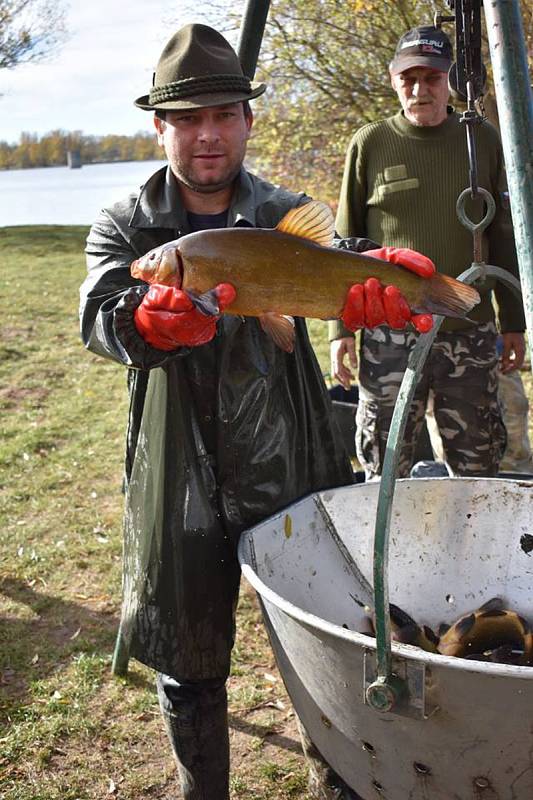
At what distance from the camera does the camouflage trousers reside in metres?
3.74

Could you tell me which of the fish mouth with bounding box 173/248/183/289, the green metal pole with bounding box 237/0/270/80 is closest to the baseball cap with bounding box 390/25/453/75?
the green metal pole with bounding box 237/0/270/80

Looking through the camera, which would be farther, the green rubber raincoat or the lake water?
the lake water

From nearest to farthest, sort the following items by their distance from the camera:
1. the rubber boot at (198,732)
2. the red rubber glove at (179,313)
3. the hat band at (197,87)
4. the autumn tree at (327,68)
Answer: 1. the red rubber glove at (179,313)
2. the hat band at (197,87)
3. the rubber boot at (198,732)
4. the autumn tree at (327,68)

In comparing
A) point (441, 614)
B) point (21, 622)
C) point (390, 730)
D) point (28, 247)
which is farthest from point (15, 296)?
point (390, 730)

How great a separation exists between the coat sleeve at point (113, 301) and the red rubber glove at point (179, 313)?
57mm

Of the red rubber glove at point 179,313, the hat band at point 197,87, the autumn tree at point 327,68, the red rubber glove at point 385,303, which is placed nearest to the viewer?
the red rubber glove at point 179,313

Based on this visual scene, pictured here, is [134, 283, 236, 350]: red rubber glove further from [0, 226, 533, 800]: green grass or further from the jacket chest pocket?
the jacket chest pocket

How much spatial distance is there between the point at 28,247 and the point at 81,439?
40.8 feet

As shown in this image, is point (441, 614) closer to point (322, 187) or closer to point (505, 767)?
point (505, 767)

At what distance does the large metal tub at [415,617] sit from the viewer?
156 centimetres

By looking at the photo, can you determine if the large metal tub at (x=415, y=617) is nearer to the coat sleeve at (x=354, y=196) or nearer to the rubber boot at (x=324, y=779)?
the rubber boot at (x=324, y=779)

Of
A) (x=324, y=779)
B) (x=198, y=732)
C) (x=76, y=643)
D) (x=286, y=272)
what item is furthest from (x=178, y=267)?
(x=76, y=643)

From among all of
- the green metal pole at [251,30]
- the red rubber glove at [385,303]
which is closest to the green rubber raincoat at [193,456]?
the red rubber glove at [385,303]

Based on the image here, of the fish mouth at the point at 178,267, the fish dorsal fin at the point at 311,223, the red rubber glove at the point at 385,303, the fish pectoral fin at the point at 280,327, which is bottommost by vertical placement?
the fish pectoral fin at the point at 280,327
